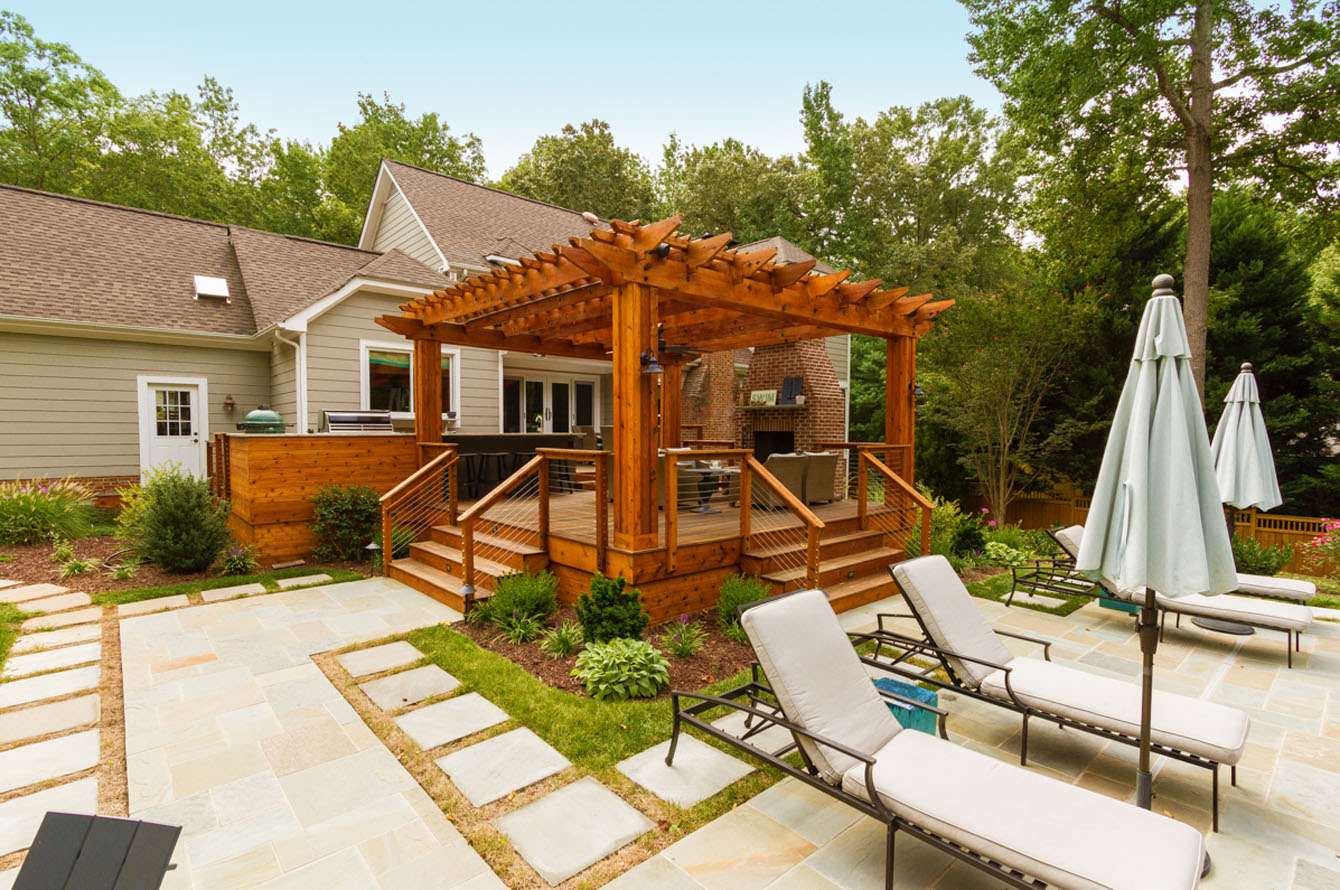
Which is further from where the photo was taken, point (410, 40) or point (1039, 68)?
point (410, 40)

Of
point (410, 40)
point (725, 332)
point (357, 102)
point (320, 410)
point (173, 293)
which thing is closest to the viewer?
point (725, 332)

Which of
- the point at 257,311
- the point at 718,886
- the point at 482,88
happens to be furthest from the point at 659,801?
the point at 482,88

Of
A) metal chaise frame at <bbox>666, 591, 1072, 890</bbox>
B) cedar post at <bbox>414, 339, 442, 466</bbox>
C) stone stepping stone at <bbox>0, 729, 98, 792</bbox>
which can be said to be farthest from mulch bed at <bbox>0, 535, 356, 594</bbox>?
metal chaise frame at <bbox>666, 591, 1072, 890</bbox>

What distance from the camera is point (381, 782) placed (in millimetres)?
3023

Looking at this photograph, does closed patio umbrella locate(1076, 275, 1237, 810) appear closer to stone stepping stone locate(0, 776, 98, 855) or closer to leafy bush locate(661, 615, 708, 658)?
leafy bush locate(661, 615, 708, 658)

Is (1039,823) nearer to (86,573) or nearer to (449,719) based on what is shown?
(449,719)

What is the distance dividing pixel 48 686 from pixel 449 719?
298cm

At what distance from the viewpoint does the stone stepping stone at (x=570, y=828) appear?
247cm

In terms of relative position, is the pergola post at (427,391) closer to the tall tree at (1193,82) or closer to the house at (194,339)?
the house at (194,339)

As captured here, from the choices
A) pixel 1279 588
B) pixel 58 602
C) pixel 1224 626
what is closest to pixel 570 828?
pixel 1224 626

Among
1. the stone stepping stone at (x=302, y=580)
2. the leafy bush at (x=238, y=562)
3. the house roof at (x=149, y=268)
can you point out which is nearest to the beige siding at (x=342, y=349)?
the house roof at (x=149, y=268)

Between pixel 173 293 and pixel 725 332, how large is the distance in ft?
33.4

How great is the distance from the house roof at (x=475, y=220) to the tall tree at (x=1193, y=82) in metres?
8.64

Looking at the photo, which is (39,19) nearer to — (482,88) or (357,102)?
(357,102)
